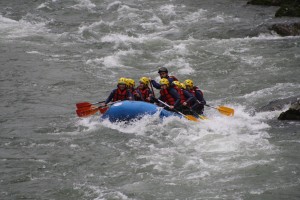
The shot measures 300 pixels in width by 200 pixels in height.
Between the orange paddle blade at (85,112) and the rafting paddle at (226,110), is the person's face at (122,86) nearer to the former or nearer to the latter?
the orange paddle blade at (85,112)

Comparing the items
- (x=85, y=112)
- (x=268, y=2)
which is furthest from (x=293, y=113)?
(x=268, y=2)

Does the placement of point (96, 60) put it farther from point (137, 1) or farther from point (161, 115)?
point (137, 1)

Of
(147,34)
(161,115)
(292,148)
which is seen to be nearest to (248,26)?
(147,34)

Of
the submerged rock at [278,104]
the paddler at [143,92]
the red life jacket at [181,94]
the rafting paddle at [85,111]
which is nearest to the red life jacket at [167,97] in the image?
the red life jacket at [181,94]

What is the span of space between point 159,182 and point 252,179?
152 cm

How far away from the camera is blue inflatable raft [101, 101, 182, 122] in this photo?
12.2m

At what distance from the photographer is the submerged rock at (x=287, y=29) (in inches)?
775

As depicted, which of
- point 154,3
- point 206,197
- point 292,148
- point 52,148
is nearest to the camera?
point 206,197

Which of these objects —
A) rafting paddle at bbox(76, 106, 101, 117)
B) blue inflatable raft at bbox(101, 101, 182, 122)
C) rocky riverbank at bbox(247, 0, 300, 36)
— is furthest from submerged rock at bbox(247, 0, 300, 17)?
rafting paddle at bbox(76, 106, 101, 117)

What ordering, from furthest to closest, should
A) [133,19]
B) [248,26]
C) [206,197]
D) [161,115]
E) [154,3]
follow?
[154,3]
[133,19]
[248,26]
[161,115]
[206,197]

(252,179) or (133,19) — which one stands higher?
(133,19)

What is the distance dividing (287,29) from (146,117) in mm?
9312

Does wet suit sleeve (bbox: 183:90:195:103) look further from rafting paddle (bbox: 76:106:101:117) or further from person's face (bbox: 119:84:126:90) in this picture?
rafting paddle (bbox: 76:106:101:117)

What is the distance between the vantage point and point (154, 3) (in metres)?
25.8
